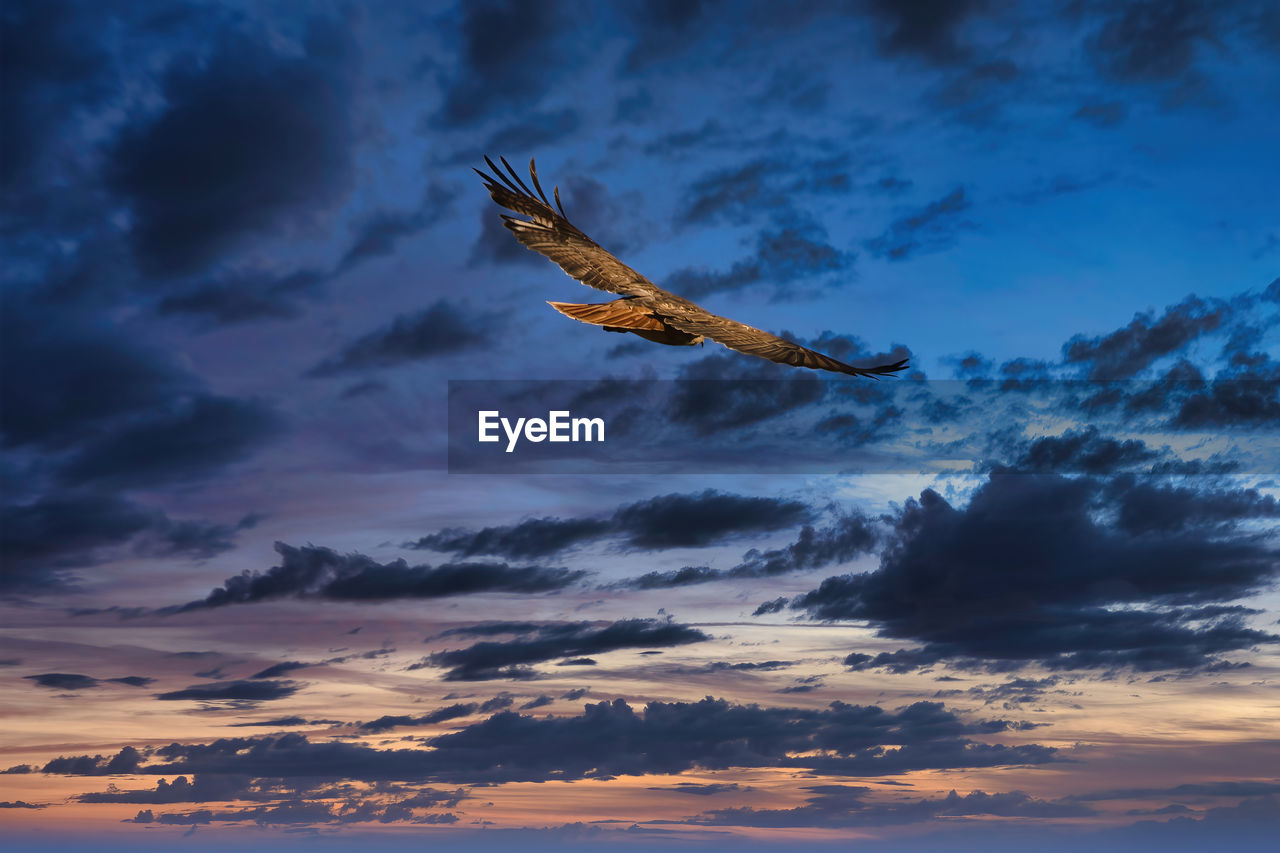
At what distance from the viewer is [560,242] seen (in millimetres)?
32656

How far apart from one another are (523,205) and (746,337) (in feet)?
37.5

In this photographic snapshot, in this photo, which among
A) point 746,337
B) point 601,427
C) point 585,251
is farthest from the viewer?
point 601,427

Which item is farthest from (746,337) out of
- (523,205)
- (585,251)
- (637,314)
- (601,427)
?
(601,427)

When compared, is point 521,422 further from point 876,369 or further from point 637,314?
point 876,369

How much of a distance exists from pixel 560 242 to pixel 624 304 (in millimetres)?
6410

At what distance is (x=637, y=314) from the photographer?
26938 mm

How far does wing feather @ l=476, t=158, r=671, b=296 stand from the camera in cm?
3081

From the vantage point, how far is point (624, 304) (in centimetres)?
2717

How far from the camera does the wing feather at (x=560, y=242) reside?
1213 inches

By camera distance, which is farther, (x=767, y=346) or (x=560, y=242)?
(x=560, y=242)

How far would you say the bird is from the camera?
25.2 metres

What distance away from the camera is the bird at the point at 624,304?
82.7ft

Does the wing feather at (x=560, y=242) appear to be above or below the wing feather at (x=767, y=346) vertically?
above

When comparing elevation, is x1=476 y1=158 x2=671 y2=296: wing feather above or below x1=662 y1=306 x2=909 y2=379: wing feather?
above
